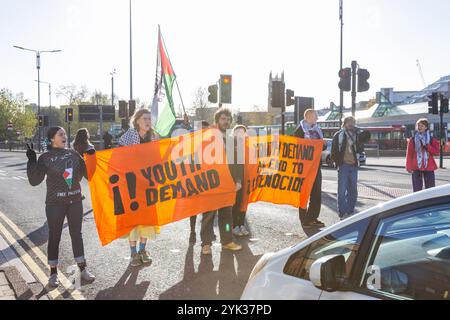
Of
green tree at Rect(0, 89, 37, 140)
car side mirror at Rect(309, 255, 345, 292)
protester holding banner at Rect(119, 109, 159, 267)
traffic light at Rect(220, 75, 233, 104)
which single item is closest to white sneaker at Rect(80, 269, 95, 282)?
protester holding banner at Rect(119, 109, 159, 267)

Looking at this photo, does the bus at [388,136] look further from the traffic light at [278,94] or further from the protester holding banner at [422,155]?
the protester holding banner at [422,155]

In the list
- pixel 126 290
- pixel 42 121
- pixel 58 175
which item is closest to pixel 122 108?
pixel 58 175

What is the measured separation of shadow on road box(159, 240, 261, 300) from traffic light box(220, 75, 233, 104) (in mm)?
10137

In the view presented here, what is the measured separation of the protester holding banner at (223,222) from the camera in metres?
6.60

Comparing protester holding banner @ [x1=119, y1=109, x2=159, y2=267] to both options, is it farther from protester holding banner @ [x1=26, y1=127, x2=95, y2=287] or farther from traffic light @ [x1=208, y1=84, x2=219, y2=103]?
traffic light @ [x1=208, y1=84, x2=219, y2=103]

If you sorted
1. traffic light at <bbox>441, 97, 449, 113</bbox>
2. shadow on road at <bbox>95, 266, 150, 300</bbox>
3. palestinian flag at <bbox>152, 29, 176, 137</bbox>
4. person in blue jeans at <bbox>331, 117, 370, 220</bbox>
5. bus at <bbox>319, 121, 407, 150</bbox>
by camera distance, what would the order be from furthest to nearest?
bus at <bbox>319, 121, 407, 150</bbox> < traffic light at <bbox>441, 97, 449, 113</bbox> < palestinian flag at <bbox>152, 29, 176, 137</bbox> < person in blue jeans at <bbox>331, 117, 370, 220</bbox> < shadow on road at <bbox>95, 266, 150, 300</bbox>

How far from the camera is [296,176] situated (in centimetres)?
866

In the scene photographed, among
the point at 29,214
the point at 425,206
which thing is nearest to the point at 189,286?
the point at 425,206

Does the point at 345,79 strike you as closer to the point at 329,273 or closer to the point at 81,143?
the point at 81,143

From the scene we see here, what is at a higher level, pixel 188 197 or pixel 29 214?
pixel 188 197

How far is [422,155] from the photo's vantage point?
973cm

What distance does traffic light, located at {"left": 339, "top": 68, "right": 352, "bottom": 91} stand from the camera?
14945 millimetres

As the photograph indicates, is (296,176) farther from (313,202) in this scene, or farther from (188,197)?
(188,197)
